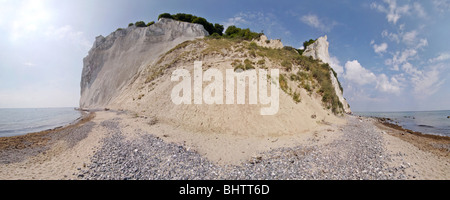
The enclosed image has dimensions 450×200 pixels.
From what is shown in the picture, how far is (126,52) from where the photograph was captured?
1453 inches

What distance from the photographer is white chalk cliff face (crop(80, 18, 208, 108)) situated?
3394 centimetres

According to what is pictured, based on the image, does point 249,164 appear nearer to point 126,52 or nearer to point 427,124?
point 427,124

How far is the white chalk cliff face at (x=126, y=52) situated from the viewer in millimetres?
33938

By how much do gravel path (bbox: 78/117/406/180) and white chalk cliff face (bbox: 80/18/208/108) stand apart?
94.3ft

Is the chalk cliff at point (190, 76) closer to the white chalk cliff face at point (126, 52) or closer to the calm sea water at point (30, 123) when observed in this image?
the white chalk cliff face at point (126, 52)

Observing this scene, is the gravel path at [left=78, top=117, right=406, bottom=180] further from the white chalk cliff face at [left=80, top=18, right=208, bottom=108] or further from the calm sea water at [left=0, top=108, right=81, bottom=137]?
the white chalk cliff face at [left=80, top=18, right=208, bottom=108]

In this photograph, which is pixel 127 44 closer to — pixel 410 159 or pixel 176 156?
pixel 176 156

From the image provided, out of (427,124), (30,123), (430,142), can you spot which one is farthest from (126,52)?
(427,124)

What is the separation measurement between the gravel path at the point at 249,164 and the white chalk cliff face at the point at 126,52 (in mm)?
28737

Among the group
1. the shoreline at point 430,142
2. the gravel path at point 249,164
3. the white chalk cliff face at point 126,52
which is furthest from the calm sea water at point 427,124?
the white chalk cliff face at point 126,52

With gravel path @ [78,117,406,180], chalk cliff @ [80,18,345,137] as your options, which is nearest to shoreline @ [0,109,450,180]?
gravel path @ [78,117,406,180]
